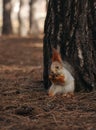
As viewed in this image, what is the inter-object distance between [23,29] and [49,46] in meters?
15.5

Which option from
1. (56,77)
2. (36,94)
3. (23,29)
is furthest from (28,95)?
(23,29)

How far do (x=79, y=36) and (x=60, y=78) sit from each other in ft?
1.99

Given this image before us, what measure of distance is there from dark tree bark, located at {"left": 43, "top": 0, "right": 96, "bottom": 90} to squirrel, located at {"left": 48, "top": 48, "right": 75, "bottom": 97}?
177 millimetres

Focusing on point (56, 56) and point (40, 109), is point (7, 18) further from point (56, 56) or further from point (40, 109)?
point (40, 109)

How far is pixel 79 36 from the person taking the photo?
5133 mm

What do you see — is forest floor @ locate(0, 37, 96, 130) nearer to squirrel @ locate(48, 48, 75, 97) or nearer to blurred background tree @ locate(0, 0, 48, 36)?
squirrel @ locate(48, 48, 75, 97)

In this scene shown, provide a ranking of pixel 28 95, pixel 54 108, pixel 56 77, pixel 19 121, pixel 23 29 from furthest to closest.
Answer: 1. pixel 23 29
2. pixel 28 95
3. pixel 56 77
4. pixel 54 108
5. pixel 19 121

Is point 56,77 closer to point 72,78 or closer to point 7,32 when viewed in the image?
point 72,78

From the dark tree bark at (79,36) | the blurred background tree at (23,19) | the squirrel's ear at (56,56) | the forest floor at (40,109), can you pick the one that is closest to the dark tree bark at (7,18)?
the blurred background tree at (23,19)

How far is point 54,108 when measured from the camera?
453cm

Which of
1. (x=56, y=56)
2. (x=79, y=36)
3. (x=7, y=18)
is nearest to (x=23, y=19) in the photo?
(x=7, y=18)

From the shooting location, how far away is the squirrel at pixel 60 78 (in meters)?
4.83

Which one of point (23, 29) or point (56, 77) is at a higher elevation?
point (23, 29)

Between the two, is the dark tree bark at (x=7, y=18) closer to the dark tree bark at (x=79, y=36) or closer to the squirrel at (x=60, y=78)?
the dark tree bark at (x=79, y=36)
